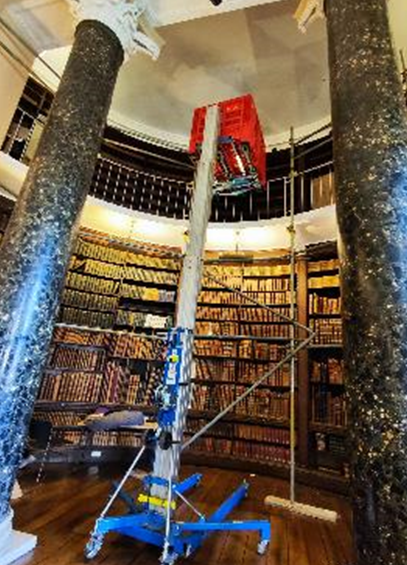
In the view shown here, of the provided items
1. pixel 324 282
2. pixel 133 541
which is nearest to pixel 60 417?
pixel 133 541

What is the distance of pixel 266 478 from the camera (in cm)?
381

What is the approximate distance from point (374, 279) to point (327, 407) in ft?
11.1

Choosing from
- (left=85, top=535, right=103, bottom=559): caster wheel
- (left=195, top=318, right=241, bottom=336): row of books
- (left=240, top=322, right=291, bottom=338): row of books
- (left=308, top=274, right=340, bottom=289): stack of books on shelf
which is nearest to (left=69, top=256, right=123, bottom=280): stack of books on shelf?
(left=195, top=318, right=241, bottom=336): row of books

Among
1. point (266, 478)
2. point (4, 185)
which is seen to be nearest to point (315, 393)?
point (266, 478)

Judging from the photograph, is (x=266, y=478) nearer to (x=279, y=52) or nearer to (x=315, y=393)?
(x=315, y=393)

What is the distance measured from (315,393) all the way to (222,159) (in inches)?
112

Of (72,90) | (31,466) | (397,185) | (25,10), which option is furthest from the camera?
(31,466)

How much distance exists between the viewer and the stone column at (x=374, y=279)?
81 centimetres

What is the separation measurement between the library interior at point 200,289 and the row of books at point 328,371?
3cm

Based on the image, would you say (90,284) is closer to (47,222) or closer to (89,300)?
(89,300)

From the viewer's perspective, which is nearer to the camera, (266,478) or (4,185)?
(266,478)

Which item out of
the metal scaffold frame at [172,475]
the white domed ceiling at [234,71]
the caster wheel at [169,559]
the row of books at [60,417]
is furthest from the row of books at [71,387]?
the white domed ceiling at [234,71]

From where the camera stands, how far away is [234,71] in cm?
517

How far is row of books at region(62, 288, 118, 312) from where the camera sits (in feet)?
14.7
